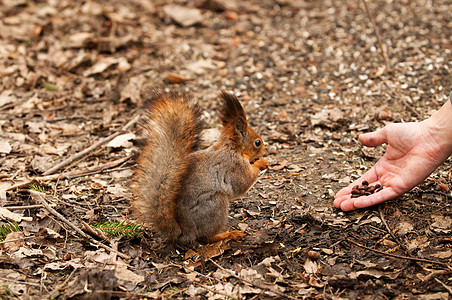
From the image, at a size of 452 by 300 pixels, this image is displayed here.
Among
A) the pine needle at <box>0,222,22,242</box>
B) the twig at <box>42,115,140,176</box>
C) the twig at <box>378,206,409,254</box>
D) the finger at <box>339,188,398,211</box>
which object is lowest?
the pine needle at <box>0,222,22,242</box>

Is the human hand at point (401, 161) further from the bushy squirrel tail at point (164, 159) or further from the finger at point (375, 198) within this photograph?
the bushy squirrel tail at point (164, 159)

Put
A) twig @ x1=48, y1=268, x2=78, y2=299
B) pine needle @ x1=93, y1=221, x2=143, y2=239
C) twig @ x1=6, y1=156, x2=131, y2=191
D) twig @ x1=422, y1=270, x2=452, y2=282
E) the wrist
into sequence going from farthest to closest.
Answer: twig @ x1=6, y1=156, x2=131, y2=191, pine needle @ x1=93, y1=221, x2=143, y2=239, the wrist, twig @ x1=422, y1=270, x2=452, y2=282, twig @ x1=48, y1=268, x2=78, y2=299

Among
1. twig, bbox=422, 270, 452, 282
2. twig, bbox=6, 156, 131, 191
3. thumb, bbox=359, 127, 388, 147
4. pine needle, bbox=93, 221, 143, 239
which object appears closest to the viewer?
twig, bbox=422, 270, 452, 282

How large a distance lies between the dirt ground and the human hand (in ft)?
0.42

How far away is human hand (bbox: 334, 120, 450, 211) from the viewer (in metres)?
2.91

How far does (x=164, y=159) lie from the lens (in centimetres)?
275

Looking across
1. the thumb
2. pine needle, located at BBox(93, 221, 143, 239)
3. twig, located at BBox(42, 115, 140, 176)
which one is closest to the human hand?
the thumb

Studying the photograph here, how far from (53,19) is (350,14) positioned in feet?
13.5

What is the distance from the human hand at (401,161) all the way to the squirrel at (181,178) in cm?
83

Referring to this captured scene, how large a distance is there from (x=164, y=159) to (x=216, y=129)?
5.62ft

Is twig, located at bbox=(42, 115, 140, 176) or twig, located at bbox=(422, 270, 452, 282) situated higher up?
twig, located at bbox=(422, 270, 452, 282)

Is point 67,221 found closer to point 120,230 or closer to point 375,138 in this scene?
point 120,230

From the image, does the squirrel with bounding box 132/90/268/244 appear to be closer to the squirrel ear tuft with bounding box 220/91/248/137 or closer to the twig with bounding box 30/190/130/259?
the squirrel ear tuft with bounding box 220/91/248/137

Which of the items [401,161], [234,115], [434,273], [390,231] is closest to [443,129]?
[401,161]
